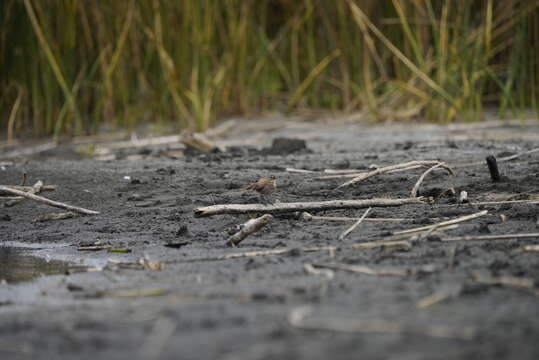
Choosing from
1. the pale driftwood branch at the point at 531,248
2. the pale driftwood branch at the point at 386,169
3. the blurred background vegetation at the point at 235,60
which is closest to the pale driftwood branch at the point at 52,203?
the pale driftwood branch at the point at 386,169

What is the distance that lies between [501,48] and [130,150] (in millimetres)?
2489

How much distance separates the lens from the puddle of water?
2.10 meters

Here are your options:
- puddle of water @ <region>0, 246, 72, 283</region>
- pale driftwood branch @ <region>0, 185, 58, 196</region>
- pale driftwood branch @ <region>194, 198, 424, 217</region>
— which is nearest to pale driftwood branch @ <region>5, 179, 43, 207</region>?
pale driftwood branch @ <region>0, 185, 58, 196</region>

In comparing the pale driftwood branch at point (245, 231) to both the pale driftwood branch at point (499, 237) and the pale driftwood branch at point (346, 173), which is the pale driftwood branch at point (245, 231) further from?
the pale driftwood branch at point (346, 173)

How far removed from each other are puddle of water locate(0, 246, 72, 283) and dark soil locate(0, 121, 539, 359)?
2.4 inches

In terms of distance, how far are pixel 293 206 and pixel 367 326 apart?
1219mm

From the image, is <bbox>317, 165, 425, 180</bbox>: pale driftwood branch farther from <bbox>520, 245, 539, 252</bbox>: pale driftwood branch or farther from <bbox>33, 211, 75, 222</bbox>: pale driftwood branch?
<bbox>520, 245, 539, 252</bbox>: pale driftwood branch

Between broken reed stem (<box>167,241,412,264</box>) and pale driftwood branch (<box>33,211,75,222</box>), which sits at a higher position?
broken reed stem (<box>167,241,412,264</box>)

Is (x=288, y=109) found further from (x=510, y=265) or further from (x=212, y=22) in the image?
(x=510, y=265)

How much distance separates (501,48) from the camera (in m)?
5.38

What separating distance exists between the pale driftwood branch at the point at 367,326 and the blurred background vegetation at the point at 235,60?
→ 3.58 meters

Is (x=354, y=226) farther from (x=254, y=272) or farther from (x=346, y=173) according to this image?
(x=346, y=173)

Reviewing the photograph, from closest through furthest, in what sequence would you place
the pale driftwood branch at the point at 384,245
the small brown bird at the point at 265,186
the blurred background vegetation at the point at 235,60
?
the pale driftwood branch at the point at 384,245 < the small brown bird at the point at 265,186 < the blurred background vegetation at the point at 235,60

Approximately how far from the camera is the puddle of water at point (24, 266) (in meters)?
2.10
